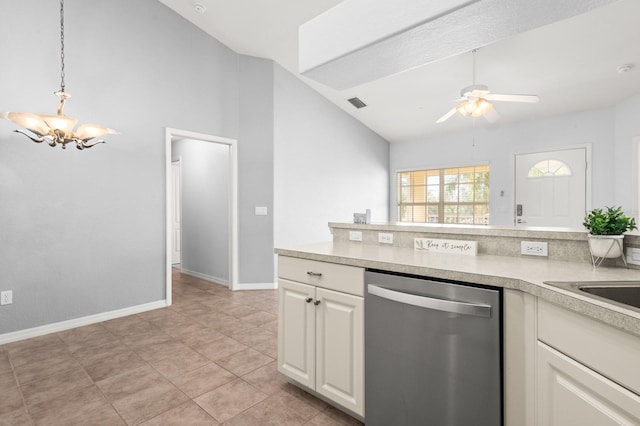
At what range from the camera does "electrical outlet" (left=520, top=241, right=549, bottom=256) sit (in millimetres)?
1572

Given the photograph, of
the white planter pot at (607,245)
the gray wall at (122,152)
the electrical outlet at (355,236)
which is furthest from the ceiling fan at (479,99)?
the gray wall at (122,152)

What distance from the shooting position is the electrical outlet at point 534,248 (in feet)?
5.16

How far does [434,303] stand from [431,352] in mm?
209

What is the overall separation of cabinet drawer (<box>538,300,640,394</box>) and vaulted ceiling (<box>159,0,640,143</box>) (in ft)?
8.30

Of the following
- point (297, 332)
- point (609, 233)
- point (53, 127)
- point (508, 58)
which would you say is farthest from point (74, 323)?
point (508, 58)

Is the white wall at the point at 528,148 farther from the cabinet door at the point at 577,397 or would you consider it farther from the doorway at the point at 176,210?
the cabinet door at the point at 577,397

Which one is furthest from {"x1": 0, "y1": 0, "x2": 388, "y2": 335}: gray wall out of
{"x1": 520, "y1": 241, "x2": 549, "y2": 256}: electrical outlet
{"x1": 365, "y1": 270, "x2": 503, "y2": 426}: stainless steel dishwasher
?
{"x1": 520, "y1": 241, "x2": 549, "y2": 256}: electrical outlet

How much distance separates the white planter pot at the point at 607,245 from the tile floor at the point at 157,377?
1.42 meters

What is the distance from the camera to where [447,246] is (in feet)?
5.82

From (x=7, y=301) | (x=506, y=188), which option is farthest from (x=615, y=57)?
(x=7, y=301)

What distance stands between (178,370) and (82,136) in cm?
202

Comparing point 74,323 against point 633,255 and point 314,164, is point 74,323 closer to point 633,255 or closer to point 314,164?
point 314,164

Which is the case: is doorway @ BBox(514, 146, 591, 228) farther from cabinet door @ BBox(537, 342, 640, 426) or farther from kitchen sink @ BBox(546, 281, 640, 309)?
cabinet door @ BBox(537, 342, 640, 426)

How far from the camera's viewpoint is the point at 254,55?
4453 mm
